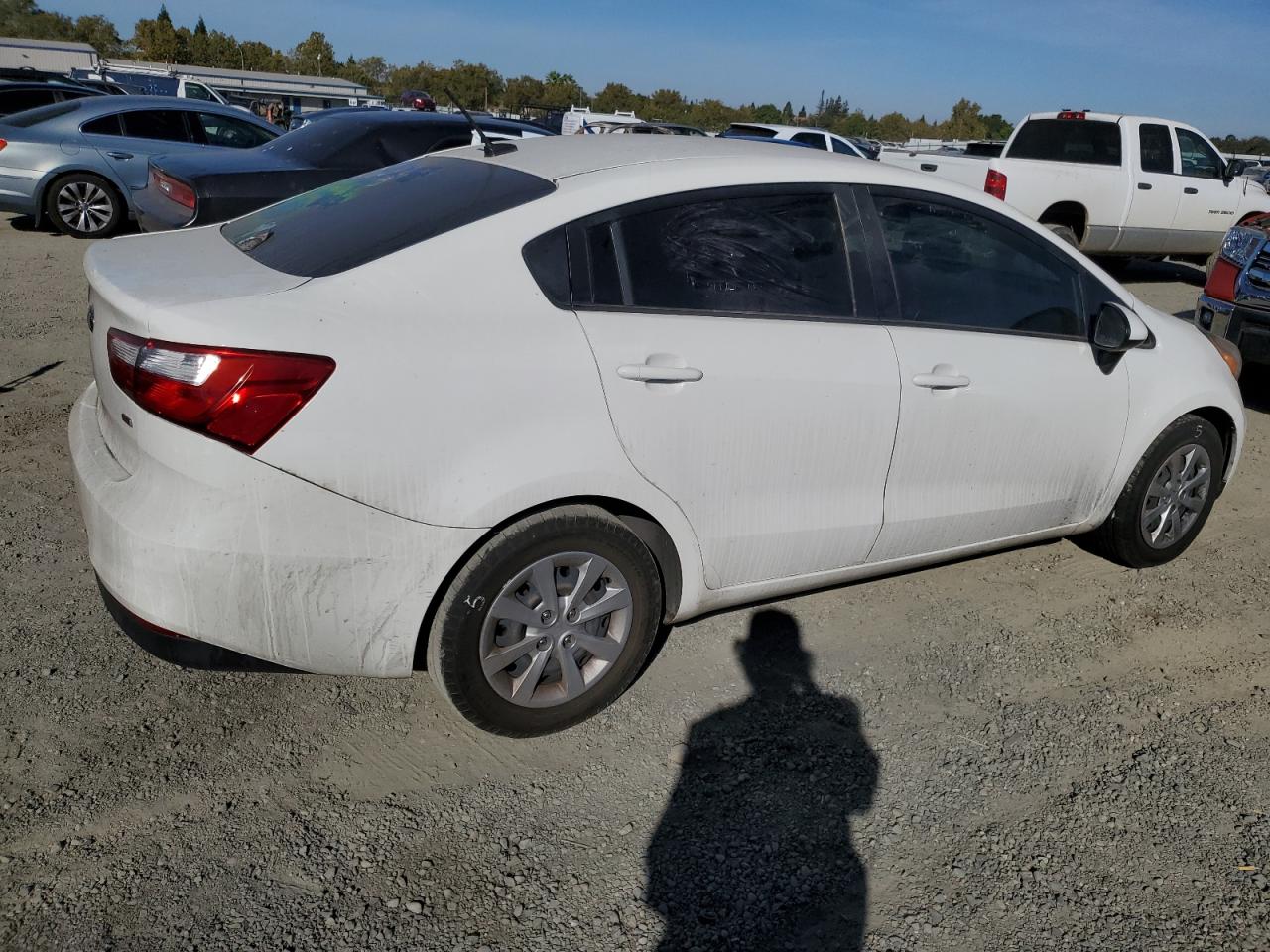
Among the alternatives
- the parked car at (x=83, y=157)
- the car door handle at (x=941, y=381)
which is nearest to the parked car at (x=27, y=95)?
the parked car at (x=83, y=157)

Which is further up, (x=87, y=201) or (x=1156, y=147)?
(x=1156, y=147)

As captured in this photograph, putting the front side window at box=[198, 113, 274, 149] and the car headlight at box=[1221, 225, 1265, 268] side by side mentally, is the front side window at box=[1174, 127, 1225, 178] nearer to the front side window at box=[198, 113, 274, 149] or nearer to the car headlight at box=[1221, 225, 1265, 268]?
the car headlight at box=[1221, 225, 1265, 268]

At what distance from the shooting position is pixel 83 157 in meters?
11.0

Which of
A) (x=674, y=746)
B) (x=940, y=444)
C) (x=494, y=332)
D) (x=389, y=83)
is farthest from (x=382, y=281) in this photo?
(x=389, y=83)

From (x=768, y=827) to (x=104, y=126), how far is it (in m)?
11.4

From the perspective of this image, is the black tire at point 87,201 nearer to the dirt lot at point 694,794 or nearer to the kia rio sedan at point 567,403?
the dirt lot at point 694,794

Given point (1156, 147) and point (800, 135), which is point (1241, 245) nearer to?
point (1156, 147)

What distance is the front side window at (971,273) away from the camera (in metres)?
3.56

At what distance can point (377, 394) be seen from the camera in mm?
2617

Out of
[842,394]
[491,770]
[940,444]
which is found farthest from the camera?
[940,444]

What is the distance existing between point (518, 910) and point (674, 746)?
81cm

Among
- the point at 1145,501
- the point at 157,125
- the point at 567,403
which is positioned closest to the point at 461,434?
the point at 567,403

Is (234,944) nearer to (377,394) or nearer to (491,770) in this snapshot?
(491,770)

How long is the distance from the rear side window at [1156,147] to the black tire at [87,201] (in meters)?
11.6
